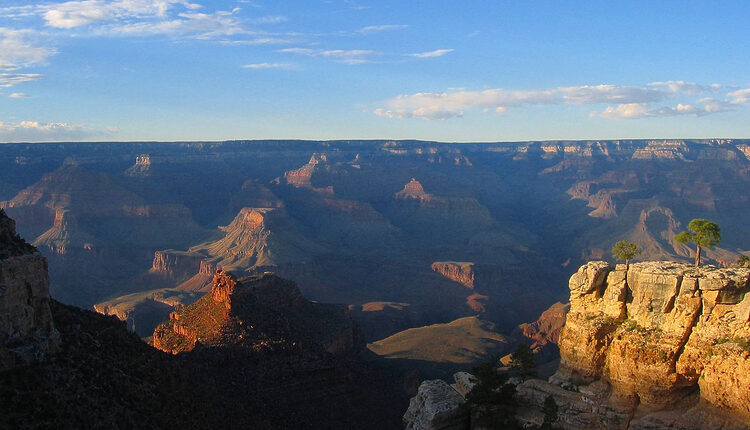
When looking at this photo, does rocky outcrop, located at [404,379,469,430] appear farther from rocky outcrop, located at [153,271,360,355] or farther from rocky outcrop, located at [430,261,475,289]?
rocky outcrop, located at [430,261,475,289]

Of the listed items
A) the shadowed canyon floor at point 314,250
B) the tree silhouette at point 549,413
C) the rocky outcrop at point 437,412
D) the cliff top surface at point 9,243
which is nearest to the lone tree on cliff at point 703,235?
the tree silhouette at point 549,413

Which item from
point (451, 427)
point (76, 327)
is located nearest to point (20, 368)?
point (76, 327)

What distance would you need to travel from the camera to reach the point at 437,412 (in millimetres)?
30891

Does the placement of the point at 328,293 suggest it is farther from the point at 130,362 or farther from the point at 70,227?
the point at 130,362

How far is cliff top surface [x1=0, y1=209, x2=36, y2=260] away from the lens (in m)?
27.4

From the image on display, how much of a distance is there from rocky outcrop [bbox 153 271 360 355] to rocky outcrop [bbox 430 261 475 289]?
7561cm

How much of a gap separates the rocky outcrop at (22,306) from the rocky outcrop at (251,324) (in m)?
18.8

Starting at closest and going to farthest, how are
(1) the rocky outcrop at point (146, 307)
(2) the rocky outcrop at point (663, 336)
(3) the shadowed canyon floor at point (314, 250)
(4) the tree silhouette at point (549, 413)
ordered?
(2) the rocky outcrop at point (663, 336)
(4) the tree silhouette at point (549, 413)
(1) the rocky outcrop at point (146, 307)
(3) the shadowed canyon floor at point (314, 250)

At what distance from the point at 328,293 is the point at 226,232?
162 ft

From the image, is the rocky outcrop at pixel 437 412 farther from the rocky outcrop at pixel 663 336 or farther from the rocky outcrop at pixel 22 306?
the rocky outcrop at pixel 22 306

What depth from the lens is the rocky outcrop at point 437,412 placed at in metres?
30.8

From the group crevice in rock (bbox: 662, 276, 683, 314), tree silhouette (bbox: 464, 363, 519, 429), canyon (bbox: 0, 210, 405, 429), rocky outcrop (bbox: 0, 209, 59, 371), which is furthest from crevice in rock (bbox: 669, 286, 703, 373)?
rocky outcrop (bbox: 0, 209, 59, 371)

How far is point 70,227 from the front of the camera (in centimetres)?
15512

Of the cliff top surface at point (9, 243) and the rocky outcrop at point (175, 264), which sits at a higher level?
the cliff top surface at point (9, 243)
